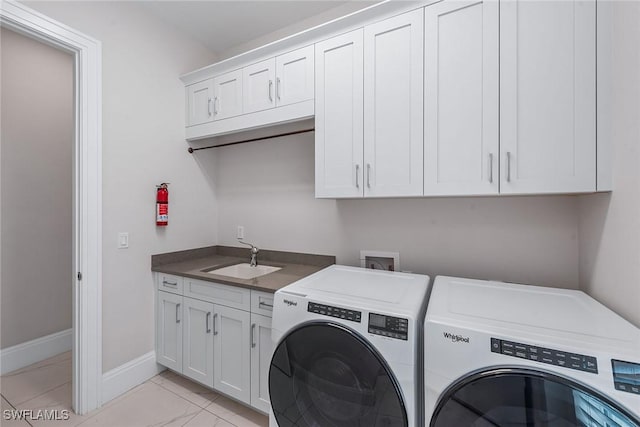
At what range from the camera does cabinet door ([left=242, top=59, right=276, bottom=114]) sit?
1900 mm

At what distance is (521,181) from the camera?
124 cm

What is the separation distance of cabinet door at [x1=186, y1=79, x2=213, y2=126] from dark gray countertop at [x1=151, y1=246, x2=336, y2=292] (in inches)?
45.5

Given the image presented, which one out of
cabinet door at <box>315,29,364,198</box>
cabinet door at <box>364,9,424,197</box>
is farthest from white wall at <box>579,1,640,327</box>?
cabinet door at <box>315,29,364,198</box>

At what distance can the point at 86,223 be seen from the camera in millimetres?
1718

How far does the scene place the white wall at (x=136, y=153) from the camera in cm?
184

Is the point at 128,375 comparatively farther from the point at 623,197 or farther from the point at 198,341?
the point at 623,197

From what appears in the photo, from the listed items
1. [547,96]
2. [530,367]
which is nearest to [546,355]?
[530,367]

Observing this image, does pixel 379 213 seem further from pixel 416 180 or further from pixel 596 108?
pixel 596 108

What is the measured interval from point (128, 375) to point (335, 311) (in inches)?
71.5

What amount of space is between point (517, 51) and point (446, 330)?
127 centimetres

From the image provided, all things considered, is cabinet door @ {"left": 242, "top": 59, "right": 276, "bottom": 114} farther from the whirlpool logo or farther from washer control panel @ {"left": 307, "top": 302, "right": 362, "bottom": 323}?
the whirlpool logo

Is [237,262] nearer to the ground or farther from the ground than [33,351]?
farther from the ground

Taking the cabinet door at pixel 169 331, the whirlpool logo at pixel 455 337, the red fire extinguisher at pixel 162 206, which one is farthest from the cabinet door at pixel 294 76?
the cabinet door at pixel 169 331

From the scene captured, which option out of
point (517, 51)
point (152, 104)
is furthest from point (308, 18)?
point (517, 51)
